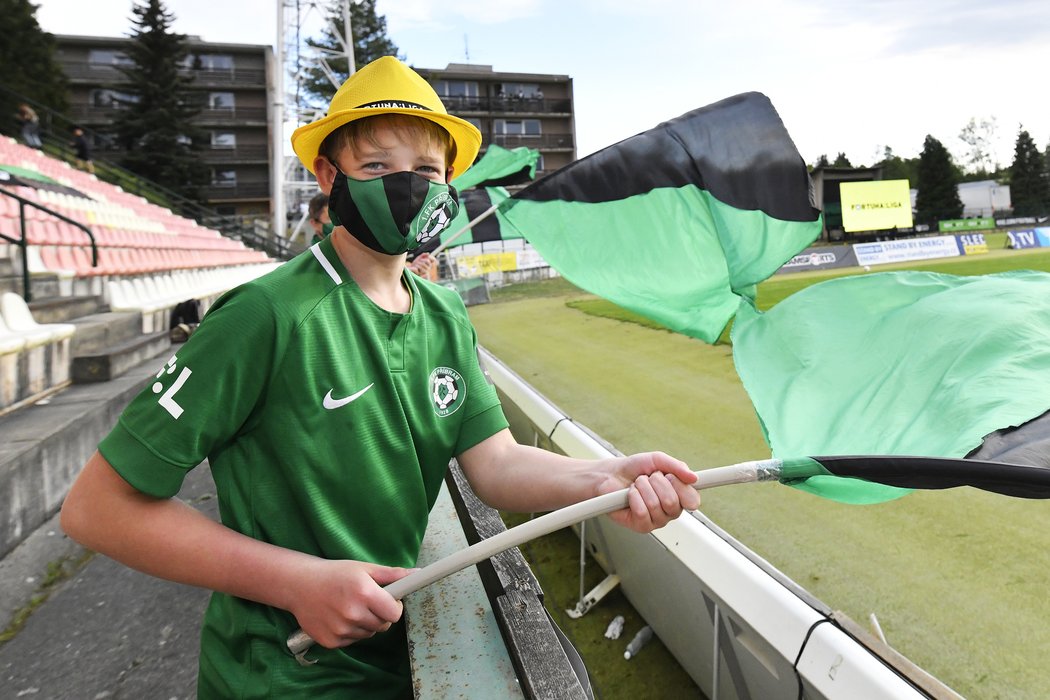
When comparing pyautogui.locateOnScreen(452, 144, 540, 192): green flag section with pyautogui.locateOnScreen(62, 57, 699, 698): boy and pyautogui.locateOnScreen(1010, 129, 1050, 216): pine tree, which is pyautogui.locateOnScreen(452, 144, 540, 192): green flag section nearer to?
pyautogui.locateOnScreen(62, 57, 699, 698): boy

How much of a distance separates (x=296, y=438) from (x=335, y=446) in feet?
0.23

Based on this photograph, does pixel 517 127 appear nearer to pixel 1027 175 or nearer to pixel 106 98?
pixel 106 98

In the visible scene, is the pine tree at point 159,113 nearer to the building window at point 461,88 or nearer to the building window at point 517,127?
the building window at point 461,88

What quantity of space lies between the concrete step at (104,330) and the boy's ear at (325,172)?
4.62 metres

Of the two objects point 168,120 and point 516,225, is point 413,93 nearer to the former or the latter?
point 516,225

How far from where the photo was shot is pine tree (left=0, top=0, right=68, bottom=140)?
26562 mm

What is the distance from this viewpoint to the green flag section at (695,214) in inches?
119

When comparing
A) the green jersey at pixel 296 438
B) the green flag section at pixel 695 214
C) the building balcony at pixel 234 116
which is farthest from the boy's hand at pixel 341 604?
the building balcony at pixel 234 116

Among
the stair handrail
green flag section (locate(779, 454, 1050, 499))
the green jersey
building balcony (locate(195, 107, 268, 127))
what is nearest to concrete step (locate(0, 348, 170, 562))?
the green jersey

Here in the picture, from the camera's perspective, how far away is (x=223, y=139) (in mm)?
38469

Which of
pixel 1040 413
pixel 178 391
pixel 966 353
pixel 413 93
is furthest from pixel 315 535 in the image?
pixel 966 353

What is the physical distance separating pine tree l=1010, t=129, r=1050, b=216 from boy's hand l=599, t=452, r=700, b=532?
6930 centimetres

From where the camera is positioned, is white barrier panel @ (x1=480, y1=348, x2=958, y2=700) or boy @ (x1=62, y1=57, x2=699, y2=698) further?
white barrier panel @ (x1=480, y1=348, x2=958, y2=700)

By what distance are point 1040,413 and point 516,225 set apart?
3.23 metres
